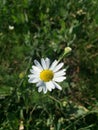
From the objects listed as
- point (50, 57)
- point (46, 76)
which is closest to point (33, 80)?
point (46, 76)

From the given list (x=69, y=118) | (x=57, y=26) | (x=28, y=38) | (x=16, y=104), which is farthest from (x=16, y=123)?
(x=57, y=26)

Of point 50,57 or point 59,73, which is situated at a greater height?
point 50,57

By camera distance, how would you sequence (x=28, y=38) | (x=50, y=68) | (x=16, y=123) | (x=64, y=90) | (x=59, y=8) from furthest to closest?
(x=59, y=8)
(x=28, y=38)
(x=64, y=90)
(x=16, y=123)
(x=50, y=68)

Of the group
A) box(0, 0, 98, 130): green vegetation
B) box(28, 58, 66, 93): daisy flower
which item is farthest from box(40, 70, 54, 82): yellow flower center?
box(0, 0, 98, 130): green vegetation

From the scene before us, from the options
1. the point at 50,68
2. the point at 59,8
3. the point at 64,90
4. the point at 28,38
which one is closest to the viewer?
the point at 50,68

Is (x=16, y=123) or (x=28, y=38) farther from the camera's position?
(x=28, y=38)

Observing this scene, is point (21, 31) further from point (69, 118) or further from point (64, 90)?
point (69, 118)

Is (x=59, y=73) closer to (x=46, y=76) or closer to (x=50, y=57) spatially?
(x=46, y=76)

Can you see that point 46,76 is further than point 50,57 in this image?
No

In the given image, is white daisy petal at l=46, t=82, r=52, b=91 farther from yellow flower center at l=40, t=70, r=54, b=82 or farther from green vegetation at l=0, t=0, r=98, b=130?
green vegetation at l=0, t=0, r=98, b=130
